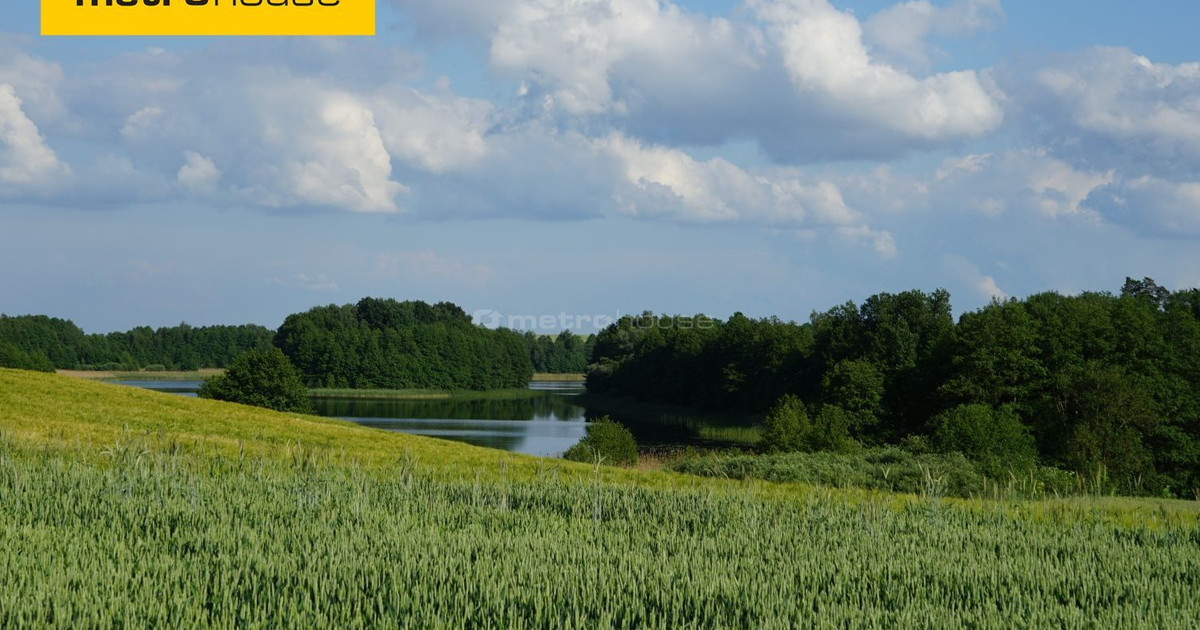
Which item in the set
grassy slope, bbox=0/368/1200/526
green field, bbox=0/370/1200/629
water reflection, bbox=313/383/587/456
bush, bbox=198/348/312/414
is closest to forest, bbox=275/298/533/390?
water reflection, bbox=313/383/587/456

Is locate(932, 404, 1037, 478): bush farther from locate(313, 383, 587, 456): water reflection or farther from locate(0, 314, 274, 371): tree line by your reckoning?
locate(0, 314, 274, 371): tree line

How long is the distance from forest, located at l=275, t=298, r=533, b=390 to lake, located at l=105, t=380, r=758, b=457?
14744 mm

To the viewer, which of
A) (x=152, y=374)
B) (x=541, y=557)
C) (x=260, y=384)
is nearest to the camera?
(x=541, y=557)

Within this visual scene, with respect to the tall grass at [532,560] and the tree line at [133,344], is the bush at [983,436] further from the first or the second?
the tree line at [133,344]

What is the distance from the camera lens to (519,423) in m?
77.9

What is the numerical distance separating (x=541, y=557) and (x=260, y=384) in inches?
2312

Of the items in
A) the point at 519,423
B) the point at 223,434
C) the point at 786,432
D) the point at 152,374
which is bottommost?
the point at 519,423

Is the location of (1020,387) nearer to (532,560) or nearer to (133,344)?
(532,560)

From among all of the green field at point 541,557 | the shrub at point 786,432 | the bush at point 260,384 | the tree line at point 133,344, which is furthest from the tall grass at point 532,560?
the tree line at point 133,344

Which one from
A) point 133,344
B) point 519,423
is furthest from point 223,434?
point 133,344

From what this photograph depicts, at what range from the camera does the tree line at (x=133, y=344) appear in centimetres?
12338

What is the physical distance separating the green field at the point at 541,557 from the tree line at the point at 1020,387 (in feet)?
84.2

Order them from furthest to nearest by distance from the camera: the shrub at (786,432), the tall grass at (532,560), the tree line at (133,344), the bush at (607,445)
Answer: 1. the tree line at (133,344)
2. the shrub at (786,432)
3. the bush at (607,445)
4. the tall grass at (532,560)

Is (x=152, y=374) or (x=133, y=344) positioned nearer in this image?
(x=152, y=374)
